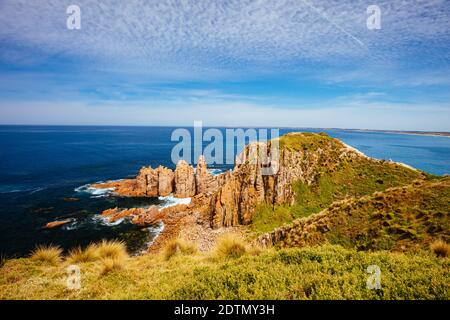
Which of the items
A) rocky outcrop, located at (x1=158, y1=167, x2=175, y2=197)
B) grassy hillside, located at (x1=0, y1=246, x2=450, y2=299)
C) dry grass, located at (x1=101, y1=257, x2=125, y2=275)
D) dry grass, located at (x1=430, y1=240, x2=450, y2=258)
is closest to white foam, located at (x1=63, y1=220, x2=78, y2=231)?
rocky outcrop, located at (x1=158, y1=167, x2=175, y2=197)

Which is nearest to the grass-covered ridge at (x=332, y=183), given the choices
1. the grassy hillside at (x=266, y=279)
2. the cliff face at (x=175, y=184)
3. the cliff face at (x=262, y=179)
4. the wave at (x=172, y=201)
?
the cliff face at (x=262, y=179)

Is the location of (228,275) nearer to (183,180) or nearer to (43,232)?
(43,232)

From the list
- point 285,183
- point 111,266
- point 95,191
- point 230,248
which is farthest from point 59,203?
point 230,248

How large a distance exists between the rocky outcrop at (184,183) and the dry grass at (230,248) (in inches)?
2318

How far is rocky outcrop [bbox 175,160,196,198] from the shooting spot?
69188 mm

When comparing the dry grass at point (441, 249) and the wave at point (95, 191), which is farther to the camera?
the wave at point (95, 191)

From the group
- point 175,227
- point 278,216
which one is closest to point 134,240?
point 175,227

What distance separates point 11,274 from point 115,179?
7835 centimetres

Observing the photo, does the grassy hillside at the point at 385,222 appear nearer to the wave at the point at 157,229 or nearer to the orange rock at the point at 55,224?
the wave at the point at 157,229

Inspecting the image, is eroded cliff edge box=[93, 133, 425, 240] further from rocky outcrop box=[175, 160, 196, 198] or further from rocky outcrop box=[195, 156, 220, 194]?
rocky outcrop box=[195, 156, 220, 194]

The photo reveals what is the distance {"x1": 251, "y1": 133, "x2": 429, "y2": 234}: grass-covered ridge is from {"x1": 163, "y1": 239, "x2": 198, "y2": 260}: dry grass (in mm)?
27227

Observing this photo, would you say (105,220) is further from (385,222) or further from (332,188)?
(385,222)

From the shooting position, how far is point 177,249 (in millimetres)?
A: 12828

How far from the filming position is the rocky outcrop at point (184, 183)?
69188 millimetres
